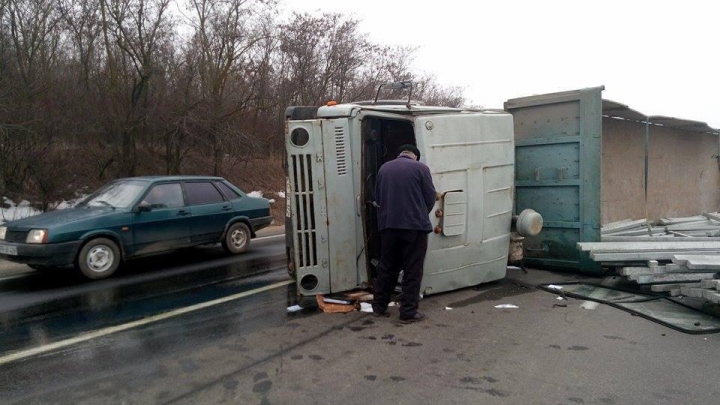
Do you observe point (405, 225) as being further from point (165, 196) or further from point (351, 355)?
point (165, 196)

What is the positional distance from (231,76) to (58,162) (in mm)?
6637

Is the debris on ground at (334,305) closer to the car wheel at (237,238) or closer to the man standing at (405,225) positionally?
the man standing at (405,225)

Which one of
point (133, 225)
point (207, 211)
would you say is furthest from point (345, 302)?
point (207, 211)

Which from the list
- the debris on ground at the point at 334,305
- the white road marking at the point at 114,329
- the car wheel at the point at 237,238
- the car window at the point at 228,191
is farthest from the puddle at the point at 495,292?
the car window at the point at 228,191

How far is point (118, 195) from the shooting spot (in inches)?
324

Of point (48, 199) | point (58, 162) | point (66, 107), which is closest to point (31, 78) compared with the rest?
point (66, 107)

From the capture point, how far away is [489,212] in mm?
6094

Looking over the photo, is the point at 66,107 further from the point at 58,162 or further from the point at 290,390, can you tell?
the point at 290,390

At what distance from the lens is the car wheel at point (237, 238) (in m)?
9.37

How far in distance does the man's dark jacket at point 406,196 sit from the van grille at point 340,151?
543mm

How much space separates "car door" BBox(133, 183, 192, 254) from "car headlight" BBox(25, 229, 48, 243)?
1.24 meters

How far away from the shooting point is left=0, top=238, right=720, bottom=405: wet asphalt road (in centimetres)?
347

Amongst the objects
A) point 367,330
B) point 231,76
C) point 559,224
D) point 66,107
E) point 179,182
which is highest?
point 231,76

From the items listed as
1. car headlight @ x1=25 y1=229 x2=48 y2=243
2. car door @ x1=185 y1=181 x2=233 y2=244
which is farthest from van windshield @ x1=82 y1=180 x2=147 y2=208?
car headlight @ x1=25 y1=229 x2=48 y2=243
